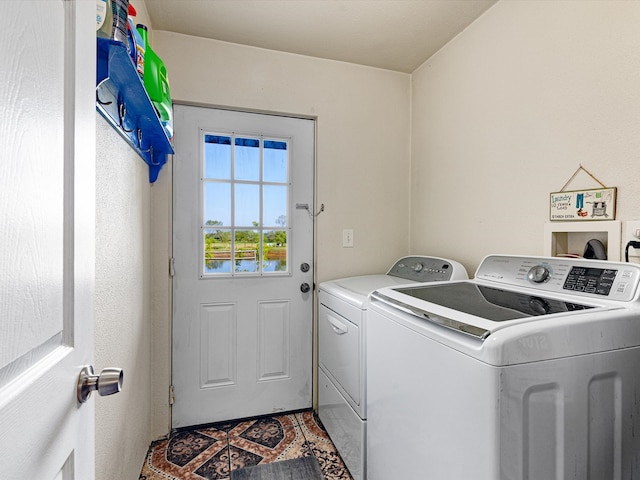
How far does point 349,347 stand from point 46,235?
4.60 ft

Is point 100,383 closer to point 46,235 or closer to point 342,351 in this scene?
point 46,235

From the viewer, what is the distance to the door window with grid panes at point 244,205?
81.4 inches

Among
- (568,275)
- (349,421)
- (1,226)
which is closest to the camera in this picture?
(1,226)

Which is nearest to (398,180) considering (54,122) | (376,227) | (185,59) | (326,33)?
(376,227)

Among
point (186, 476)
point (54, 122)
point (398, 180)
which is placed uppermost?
point (398, 180)

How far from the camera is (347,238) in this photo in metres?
2.28

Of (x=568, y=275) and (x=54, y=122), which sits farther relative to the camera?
(x=568, y=275)

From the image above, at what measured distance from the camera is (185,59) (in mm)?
1964

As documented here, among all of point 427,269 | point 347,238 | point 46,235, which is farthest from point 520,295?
point 46,235

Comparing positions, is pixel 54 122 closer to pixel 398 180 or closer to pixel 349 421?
pixel 349 421

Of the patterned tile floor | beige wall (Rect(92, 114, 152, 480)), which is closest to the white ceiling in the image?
beige wall (Rect(92, 114, 152, 480))

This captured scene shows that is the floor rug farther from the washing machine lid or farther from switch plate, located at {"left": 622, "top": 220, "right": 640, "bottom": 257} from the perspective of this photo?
switch plate, located at {"left": 622, "top": 220, "right": 640, "bottom": 257}

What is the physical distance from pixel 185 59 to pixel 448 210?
1.82 m

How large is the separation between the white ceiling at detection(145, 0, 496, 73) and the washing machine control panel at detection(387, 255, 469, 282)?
52.1 inches
